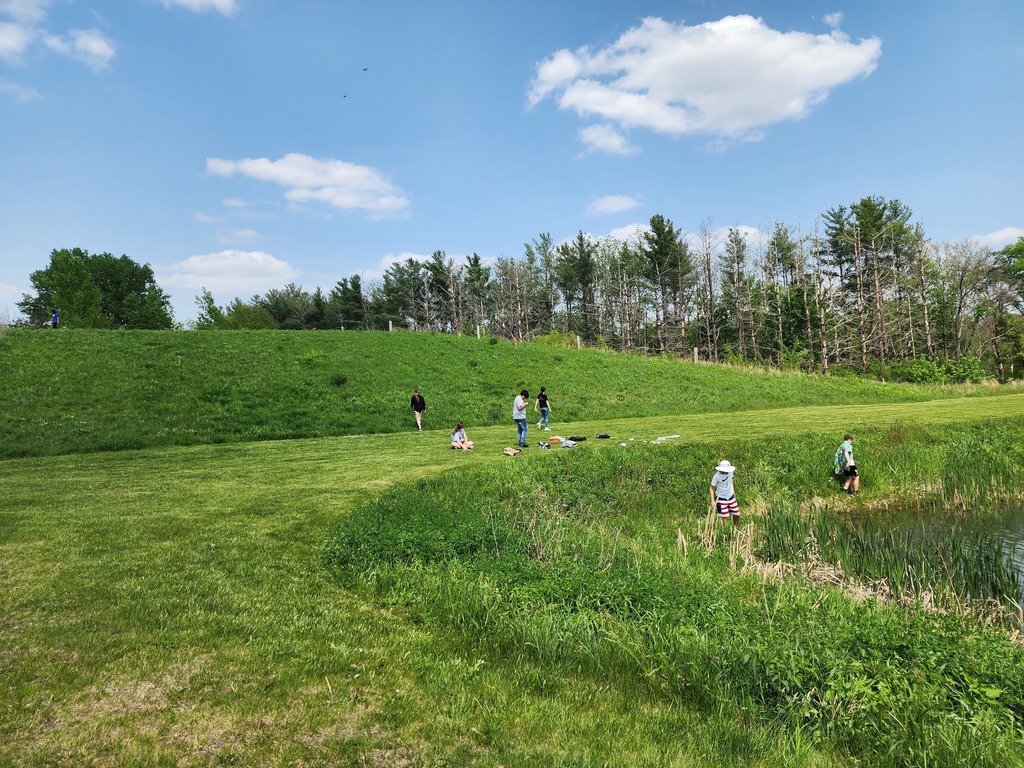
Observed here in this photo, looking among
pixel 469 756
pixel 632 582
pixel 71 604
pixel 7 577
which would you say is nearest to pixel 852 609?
pixel 632 582

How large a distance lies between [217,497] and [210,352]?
23119 mm

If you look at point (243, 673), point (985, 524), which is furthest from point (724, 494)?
A: point (243, 673)

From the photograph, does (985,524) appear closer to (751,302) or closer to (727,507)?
(727,507)

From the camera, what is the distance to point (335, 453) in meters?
17.0

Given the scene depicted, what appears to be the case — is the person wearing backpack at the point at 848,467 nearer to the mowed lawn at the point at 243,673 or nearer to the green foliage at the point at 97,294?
the mowed lawn at the point at 243,673

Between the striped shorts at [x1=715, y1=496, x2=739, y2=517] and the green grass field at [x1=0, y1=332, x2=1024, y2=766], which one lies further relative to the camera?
the striped shorts at [x1=715, y1=496, x2=739, y2=517]

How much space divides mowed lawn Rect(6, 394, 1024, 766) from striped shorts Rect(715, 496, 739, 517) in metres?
7.65

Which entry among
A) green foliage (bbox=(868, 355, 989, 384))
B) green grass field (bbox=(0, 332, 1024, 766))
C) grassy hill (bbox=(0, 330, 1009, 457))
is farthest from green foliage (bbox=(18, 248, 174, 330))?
green foliage (bbox=(868, 355, 989, 384))

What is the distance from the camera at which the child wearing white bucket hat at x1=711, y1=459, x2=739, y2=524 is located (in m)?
11.8

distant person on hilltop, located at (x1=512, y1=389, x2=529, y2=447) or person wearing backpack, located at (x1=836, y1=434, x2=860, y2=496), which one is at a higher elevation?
distant person on hilltop, located at (x1=512, y1=389, x2=529, y2=447)

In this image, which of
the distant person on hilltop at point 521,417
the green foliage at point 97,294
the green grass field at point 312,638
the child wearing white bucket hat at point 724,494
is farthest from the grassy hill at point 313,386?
the green foliage at point 97,294

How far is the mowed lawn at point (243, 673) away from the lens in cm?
389

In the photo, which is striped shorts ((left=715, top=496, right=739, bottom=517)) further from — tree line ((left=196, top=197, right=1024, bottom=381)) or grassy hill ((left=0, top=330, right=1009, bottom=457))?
tree line ((left=196, top=197, right=1024, bottom=381))

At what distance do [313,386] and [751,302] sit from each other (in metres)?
55.9
